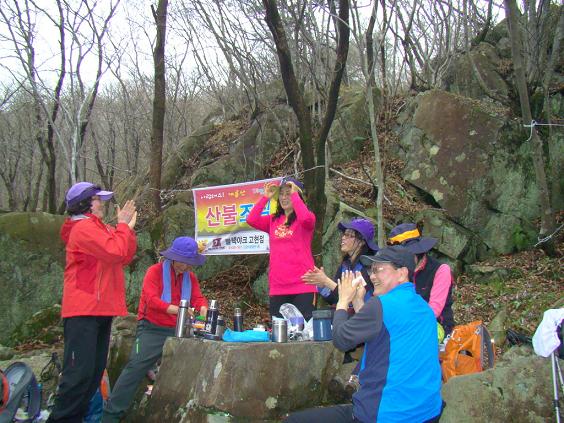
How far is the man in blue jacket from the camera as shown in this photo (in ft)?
8.55

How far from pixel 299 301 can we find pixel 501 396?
1.95 m

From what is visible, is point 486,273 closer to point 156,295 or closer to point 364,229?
point 364,229

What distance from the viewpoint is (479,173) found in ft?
30.2

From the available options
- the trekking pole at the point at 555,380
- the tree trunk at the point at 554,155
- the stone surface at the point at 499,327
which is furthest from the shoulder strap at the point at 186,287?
the tree trunk at the point at 554,155

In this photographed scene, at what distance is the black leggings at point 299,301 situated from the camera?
4934mm

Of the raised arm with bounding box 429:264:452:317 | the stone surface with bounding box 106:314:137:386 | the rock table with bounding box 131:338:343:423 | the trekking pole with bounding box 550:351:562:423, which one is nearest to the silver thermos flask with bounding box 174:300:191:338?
the rock table with bounding box 131:338:343:423

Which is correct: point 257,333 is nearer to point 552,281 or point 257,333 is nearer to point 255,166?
point 552,281

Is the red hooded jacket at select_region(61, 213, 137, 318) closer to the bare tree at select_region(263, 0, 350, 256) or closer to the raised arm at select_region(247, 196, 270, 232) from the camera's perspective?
the raised arm at select_region(247, 196, 270, 232)

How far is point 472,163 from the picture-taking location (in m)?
9.27

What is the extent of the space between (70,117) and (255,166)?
4.78 metres

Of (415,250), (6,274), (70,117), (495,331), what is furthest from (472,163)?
(70,117)

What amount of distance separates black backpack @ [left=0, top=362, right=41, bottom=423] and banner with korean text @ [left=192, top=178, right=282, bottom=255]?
12.1 feet

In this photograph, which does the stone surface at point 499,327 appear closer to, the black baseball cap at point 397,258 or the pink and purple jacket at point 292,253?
the pink and purple jacket at point 292,253

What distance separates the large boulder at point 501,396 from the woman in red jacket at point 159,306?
2.32 meters
